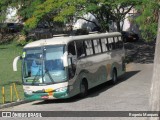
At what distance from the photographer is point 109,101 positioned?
17.2 m

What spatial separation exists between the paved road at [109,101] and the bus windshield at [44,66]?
3.60 feet

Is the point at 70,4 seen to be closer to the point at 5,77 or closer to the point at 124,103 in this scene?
the point at 5,77

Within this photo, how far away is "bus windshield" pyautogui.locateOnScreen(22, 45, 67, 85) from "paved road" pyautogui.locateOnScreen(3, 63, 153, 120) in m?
1.10

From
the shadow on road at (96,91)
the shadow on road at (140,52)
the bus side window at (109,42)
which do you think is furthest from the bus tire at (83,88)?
the shadow on road at (140,52)

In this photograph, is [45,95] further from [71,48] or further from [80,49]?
[80,49]

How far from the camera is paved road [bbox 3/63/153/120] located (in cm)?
1581

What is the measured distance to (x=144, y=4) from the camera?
29125 millimetres

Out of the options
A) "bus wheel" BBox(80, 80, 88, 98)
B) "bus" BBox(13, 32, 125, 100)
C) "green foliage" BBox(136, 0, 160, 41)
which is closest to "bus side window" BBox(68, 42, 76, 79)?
"bus" BBox(13, 32, 125, 100)

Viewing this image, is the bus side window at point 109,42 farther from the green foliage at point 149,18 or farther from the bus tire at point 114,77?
the green foliage at point 149,18

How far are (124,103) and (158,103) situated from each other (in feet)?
25.0

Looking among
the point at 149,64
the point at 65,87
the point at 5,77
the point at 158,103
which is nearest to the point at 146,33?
the point at 149,64

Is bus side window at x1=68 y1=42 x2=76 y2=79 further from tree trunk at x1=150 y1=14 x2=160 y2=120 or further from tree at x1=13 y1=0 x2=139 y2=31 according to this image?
tree at x1=13 y1=0 x2=139 y2=31

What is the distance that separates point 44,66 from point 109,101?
304 centimetres

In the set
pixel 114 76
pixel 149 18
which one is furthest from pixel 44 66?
pixel 149 18
